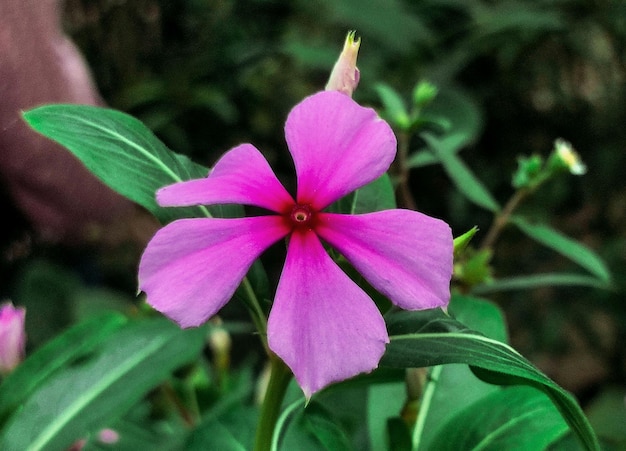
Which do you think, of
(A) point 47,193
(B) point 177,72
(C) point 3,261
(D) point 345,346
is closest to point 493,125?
(B) point 177,72

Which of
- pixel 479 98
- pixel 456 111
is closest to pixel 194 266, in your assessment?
pixel 456 111

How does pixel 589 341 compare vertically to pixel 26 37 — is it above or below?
below

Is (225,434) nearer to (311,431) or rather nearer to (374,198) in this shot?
(311,431)

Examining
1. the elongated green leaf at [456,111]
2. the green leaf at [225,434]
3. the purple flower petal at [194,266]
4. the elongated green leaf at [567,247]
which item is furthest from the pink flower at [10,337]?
the elongated green leaf at [456,111]

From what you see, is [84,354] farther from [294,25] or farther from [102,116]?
[294,25]

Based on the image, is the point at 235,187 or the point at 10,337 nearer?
the point at 235,187

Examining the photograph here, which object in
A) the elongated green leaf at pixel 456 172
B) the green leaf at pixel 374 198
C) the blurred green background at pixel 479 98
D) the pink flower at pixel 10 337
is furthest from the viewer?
the blurred green background at pixel 479 98

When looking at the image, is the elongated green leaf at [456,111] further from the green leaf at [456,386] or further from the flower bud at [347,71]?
the flower bud at [347,71]
